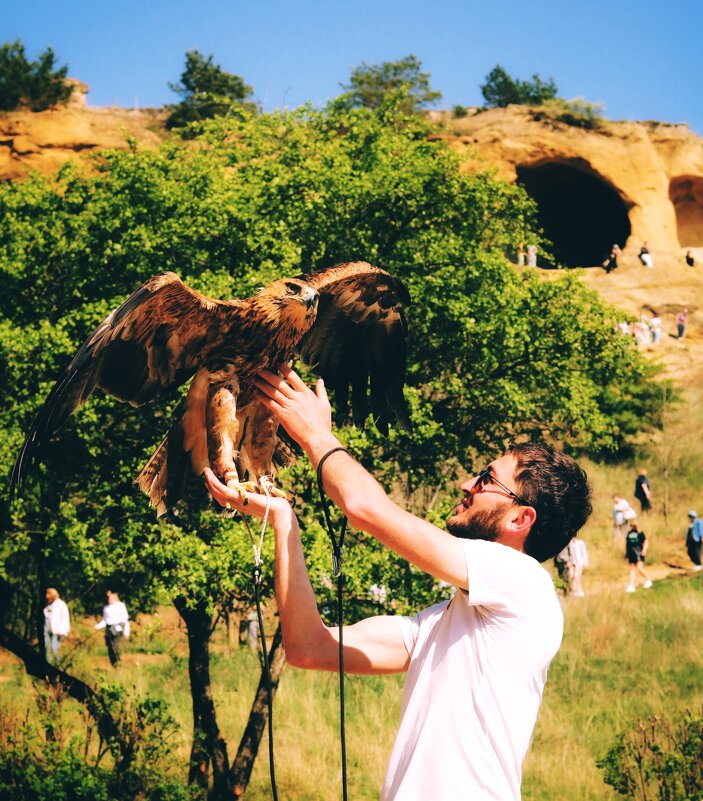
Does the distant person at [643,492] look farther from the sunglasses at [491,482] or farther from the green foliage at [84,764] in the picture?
the sunglasses at [491,482]

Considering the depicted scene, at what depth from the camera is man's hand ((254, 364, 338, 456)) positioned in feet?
8.39

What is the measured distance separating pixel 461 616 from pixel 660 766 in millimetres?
6482

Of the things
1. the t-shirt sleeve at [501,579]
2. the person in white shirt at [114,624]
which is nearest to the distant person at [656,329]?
the person in white shirt at [114,624]

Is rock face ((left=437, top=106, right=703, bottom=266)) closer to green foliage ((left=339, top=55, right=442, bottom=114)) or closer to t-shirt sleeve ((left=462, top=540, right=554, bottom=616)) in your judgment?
green foliage ((left=339, top=55, right=442, bottom=114))

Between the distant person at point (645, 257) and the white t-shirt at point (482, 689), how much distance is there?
3267 centimetres

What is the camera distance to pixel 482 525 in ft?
8.57

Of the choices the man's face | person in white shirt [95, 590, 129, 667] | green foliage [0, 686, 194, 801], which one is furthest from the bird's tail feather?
person in white shirt [95, 590, 129, 667]

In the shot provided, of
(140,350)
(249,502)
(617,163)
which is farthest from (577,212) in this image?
(249,502)

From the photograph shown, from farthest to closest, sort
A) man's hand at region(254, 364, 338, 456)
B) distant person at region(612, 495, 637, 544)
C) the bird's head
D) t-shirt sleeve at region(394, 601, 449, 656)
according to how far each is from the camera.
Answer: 1. distant person at region(612, 495, 637, 544)
2. the bird's head
3. t-shirt sleeve at region(394, 601, 449, 656)
4. man's hand at region(254, 364, 338, 456)

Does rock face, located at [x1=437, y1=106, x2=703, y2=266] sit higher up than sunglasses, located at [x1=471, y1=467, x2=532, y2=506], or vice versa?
rock face, located at [x1=437, y1=106, x2=703, y2=266]

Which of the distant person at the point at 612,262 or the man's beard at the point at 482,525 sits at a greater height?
the distant person at the point at 612,262

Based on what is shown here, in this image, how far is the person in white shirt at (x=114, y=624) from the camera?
43.7 feet

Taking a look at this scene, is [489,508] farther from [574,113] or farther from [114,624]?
[574,113]

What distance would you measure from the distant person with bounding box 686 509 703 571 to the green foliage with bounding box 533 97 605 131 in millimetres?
19940
